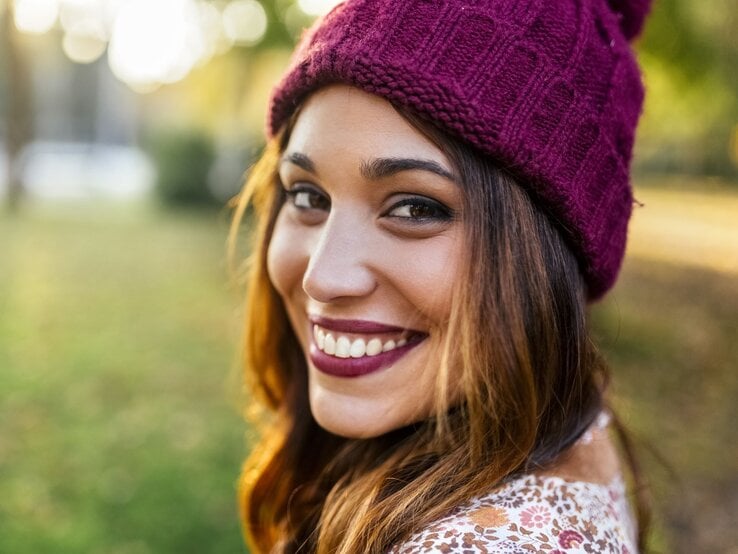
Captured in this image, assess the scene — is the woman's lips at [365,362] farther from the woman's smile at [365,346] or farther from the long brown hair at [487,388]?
the long brown hair at [487,388]

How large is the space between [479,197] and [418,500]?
0.66 m

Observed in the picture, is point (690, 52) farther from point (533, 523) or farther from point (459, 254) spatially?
point (533, 523)

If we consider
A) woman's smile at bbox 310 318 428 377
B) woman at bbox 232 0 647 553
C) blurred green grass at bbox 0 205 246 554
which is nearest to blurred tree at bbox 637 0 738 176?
blurred green grass at bbox 0 205 246 554

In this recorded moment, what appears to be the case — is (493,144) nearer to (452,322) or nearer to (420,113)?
(420,113)

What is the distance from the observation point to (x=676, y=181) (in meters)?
43.3

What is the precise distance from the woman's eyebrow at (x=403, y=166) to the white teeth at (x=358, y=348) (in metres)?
0.40

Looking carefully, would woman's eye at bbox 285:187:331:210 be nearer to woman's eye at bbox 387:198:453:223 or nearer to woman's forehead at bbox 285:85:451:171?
woman's forehead at bbox 285:85:451:171

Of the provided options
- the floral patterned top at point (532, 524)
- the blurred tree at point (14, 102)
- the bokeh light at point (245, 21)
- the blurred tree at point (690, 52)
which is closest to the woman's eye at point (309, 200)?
the floral patterned top at point (532, 524)

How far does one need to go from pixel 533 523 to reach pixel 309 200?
942 millimetres

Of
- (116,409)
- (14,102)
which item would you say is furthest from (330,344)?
(14,102)

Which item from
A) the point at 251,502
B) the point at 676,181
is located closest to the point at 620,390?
the point at 251,502

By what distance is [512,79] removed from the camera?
1.61 m

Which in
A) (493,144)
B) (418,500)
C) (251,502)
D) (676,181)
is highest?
(493,144)

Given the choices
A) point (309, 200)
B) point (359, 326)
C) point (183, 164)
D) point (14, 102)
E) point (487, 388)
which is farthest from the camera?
point (183, 164)
